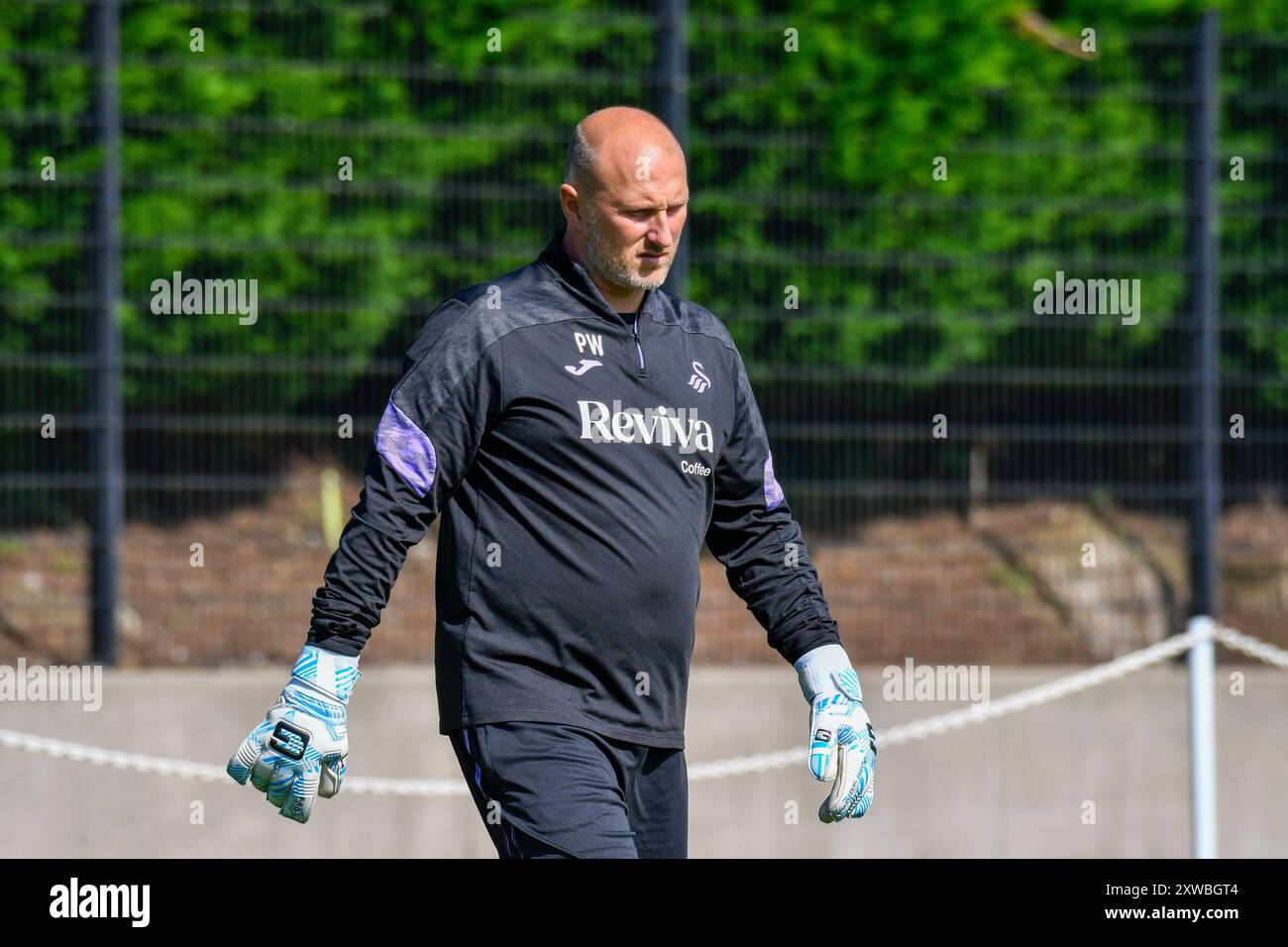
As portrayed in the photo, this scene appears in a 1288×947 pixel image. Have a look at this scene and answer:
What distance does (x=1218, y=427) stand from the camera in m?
8.34

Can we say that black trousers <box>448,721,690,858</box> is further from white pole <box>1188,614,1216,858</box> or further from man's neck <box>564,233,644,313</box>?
white pole <box>1188,614,1216,858</box>

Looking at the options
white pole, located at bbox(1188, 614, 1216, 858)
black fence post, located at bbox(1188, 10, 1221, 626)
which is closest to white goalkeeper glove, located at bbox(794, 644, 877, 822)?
white pole, located at bbox(1188, 614, 1216, 858)

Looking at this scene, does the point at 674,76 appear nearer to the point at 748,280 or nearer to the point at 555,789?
the point at 748,280

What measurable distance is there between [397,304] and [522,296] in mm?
4179

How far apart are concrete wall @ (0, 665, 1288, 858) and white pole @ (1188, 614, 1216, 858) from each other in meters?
1.19

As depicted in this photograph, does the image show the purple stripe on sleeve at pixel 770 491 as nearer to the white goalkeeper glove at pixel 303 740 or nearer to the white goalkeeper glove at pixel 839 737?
the white goalkeeper glove at pixel 839 737

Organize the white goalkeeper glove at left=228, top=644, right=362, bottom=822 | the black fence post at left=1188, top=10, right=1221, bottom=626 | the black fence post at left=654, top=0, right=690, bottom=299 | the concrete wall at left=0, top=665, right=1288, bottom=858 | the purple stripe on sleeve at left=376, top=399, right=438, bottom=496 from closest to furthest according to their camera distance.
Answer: the white goalkeeper glove at left=228, top=644, right=362, bottom=822 → the purple stripe on sleeve at left=376, top=399, right=438, bottom=496 → the concrete wall at left=0, top=665, right=1288, bottom=858 → the black fence post at left=654, top=0, right=690, bottom=299 → the black fence post at left=1188, top=10, right=1221, bottom=626

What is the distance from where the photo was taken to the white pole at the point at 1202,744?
6711mm

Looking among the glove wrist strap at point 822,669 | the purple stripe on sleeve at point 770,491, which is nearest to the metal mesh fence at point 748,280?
the purple stripe on sleeve at point 770,491

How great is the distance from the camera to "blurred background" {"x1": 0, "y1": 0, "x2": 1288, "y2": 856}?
7691mm

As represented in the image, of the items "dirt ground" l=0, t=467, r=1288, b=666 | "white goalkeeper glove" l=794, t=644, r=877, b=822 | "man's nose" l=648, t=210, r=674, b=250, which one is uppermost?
"man's nose" l=648, t=210, r=674, b=250

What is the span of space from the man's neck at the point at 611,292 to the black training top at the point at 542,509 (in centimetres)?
2

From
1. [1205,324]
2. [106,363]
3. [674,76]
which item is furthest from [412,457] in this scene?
[1205,324]
